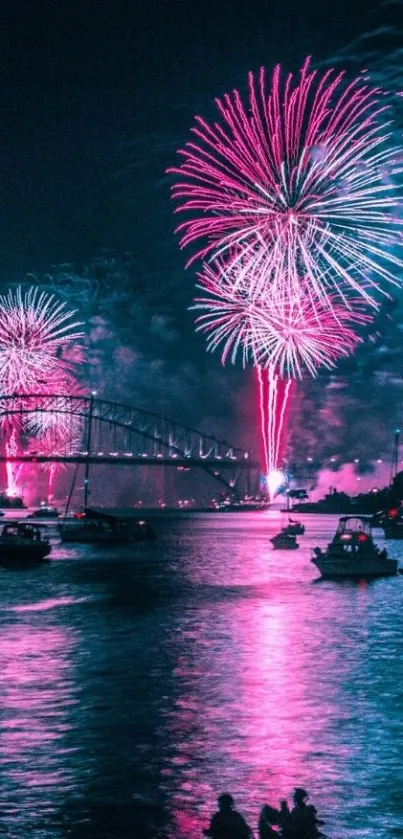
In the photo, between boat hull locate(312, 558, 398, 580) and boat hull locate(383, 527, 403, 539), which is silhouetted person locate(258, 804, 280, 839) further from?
boat hull locate(383, 527, 403, 539)

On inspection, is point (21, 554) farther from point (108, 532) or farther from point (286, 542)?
point (108, 532)

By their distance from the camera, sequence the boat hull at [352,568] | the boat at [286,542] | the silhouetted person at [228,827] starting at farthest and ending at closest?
the boat at [286,542], the boat hull at [352,568], the silhouetted person at [228,827]

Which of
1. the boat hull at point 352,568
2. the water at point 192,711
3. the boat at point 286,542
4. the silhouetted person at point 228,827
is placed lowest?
the water at point 192,711

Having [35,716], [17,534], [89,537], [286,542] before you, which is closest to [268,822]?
[35,716]

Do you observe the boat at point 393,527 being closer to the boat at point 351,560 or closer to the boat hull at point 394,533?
the boat hull at point 394,533

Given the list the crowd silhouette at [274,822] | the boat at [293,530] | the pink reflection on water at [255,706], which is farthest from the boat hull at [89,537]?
the crowd silhouette at [274,822]

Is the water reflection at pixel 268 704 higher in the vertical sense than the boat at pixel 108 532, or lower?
lower
